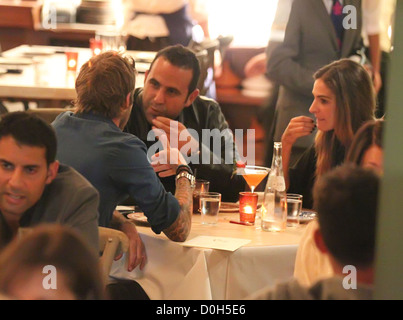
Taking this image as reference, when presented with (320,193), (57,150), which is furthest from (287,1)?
(57,150)

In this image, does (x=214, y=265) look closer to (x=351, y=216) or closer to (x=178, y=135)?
(x=178, y=135)

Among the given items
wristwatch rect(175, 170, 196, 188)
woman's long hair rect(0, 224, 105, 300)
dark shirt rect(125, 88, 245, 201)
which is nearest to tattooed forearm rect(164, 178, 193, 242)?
wristwatch rect(175, 170, 196, 188)

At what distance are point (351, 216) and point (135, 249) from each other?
0.78m

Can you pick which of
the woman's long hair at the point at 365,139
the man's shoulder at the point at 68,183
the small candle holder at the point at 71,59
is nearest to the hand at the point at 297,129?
the woman's long hair at the point at 365,139

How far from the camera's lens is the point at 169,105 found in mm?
2512

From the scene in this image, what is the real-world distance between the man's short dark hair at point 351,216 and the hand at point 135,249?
2.24 ft

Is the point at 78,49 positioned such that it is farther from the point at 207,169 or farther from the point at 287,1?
the point at 287,1

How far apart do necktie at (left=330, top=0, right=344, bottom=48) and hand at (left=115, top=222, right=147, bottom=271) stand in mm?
780

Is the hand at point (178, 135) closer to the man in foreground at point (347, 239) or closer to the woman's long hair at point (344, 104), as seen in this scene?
the woman's long hair at point (344, 104)

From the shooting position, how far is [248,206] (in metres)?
2.39

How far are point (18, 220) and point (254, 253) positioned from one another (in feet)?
2.51

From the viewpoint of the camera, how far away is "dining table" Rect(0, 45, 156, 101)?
6.35 ft

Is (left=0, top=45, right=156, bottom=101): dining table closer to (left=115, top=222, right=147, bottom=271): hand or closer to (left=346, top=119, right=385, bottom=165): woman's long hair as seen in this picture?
A: (left=115, top=222, right=147, bottom=271): hand

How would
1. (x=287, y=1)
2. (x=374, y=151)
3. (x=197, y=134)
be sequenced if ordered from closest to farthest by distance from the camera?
(x=374, y=151) → (x=287, y=1) → (x=197, y=134)
